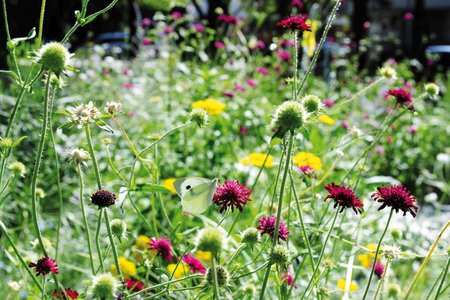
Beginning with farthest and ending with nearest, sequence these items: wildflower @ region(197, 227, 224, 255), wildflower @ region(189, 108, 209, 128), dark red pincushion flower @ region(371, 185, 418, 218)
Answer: wildflower @ region(189, 108, 209, 128)
dark red pincushion flower @ region(371, 185, 418, 218)
wildflower @ region(197, 227, 224, 255)

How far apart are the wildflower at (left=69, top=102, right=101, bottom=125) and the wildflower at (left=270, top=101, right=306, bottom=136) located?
1.10 feet

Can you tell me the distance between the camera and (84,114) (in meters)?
1.05

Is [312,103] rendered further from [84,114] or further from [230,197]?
[84,114]

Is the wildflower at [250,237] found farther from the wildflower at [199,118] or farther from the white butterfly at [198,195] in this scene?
the wildflower at [199,118]

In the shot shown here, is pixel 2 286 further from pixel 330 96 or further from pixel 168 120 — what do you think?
pixel 330 96

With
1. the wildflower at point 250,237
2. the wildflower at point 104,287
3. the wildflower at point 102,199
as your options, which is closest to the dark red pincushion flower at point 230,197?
the wildflower at point 250,237

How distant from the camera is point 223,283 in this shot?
0.93 metres

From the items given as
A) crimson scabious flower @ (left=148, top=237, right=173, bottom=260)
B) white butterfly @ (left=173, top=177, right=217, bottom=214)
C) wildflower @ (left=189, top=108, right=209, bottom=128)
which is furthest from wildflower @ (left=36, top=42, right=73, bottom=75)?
crimson scabious flower @ (left=148, top=237, right=173, bottom=260)

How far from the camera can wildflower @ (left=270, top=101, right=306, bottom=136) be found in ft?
2.89

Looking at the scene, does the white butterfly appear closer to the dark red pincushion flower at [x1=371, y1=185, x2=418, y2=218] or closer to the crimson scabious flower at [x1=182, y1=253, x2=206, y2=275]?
the dark red pincushion flower at [x1=371, y1=185, x2=418, y2=218]

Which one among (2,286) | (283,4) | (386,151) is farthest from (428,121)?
(283,4)

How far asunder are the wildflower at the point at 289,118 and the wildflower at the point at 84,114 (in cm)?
33

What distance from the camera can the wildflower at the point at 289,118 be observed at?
88 cm

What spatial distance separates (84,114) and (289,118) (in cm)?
37
